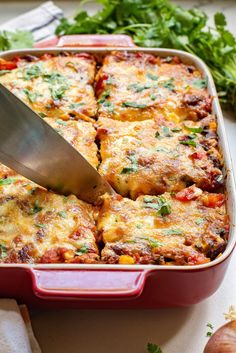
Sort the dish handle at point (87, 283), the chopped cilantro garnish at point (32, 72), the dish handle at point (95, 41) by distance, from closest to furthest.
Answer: the dish handle at point (87, 283), the chopped cilantro garnish at point (32, 72), the dish handle at point (95, 41)

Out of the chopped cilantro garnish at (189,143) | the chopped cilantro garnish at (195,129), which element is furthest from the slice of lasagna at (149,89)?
the chopped cilantro garnish at (189,143)

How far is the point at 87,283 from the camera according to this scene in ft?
6.21

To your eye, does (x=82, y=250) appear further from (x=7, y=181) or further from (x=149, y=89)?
(x=149, y=89)

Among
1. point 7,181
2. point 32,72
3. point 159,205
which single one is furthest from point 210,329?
point 32,72

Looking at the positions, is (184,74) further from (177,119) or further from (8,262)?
(8,262)

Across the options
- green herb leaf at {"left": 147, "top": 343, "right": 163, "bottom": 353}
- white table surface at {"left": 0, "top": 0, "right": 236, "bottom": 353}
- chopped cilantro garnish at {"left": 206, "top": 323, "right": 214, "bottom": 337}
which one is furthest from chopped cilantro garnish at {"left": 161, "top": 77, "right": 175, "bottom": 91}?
green herb leaf at {"left": 147, "top": 343, "right": 163, "bottom": 353}

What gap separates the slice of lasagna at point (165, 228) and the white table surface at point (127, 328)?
26 cm

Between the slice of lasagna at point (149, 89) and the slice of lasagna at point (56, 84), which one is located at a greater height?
the slice of lasagna at point (56, 84)

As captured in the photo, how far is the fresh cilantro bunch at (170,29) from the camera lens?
3.27 metres

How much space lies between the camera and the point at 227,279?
7.79 ft

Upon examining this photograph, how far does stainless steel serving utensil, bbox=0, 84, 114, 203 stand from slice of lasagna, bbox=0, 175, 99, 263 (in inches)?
2.1

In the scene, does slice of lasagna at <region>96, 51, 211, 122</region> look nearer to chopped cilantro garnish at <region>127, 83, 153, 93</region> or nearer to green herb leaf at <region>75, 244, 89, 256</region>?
chopped cilantro garnish at <region>127, 83, 153, 93</region>

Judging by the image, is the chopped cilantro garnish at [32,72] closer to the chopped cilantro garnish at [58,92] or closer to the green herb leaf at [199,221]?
the chopped cilantro garnish at [58,92]

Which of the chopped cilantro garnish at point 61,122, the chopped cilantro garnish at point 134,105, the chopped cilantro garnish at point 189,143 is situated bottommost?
the chopped cilantro garnish at point 189,143
